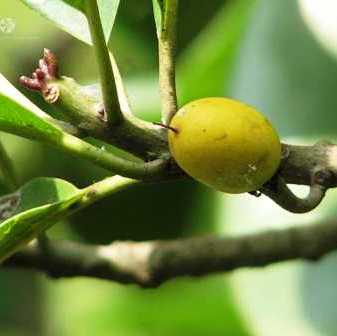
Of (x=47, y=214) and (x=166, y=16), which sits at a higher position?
(x=166, y=16)

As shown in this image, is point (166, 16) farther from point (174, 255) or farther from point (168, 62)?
point (174, 255)

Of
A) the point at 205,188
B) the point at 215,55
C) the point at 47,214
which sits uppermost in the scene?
the point at 47,214

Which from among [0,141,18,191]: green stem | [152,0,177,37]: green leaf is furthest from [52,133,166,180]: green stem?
[0,141,18,191]: green stem

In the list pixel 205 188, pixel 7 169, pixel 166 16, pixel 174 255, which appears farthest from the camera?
pixel 205 188

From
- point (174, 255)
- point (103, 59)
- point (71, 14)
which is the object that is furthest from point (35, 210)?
point (174, 255)

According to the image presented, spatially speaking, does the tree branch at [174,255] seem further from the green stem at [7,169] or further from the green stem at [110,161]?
the green stem at [110,161]

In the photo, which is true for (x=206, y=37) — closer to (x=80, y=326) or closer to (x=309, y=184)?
(x=80, y=326)

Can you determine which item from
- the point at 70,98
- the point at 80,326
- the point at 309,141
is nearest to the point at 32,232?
the point at 70,98

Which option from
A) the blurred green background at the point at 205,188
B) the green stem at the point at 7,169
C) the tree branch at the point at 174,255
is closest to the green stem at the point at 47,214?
the green stem at the point at 7,169
